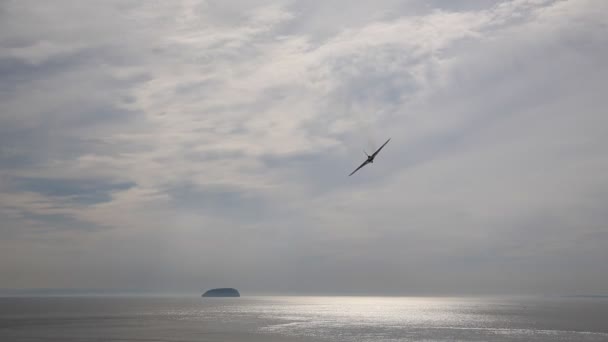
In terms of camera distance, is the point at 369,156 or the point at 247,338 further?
the point at 247,338


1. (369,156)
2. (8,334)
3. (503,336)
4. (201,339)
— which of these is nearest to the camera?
(369,156)

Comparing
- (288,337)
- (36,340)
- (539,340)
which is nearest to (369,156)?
(288,337)

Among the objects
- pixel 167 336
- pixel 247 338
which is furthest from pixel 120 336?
pixel 247 338

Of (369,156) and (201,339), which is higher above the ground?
(369,156)

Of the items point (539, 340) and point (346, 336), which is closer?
point (539, 340)

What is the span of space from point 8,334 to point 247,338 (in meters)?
53.9

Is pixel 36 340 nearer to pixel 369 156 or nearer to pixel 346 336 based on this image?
pixel 346 336

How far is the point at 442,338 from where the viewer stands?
115 m

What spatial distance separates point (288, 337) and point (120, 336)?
122 feet

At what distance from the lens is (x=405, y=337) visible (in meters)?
117

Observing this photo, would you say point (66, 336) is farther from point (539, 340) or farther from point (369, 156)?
point (539, 340)

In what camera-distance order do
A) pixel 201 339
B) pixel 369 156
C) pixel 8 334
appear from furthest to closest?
1. pixel 8 334
2. pixel 201 339
3. pixel 369 156

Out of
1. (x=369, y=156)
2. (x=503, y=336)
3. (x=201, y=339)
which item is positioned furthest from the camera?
(x=503, y=336)

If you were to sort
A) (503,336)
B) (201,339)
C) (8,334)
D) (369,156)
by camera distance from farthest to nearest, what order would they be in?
(503,336) → (8,334) → (201,339) → (369,156)
